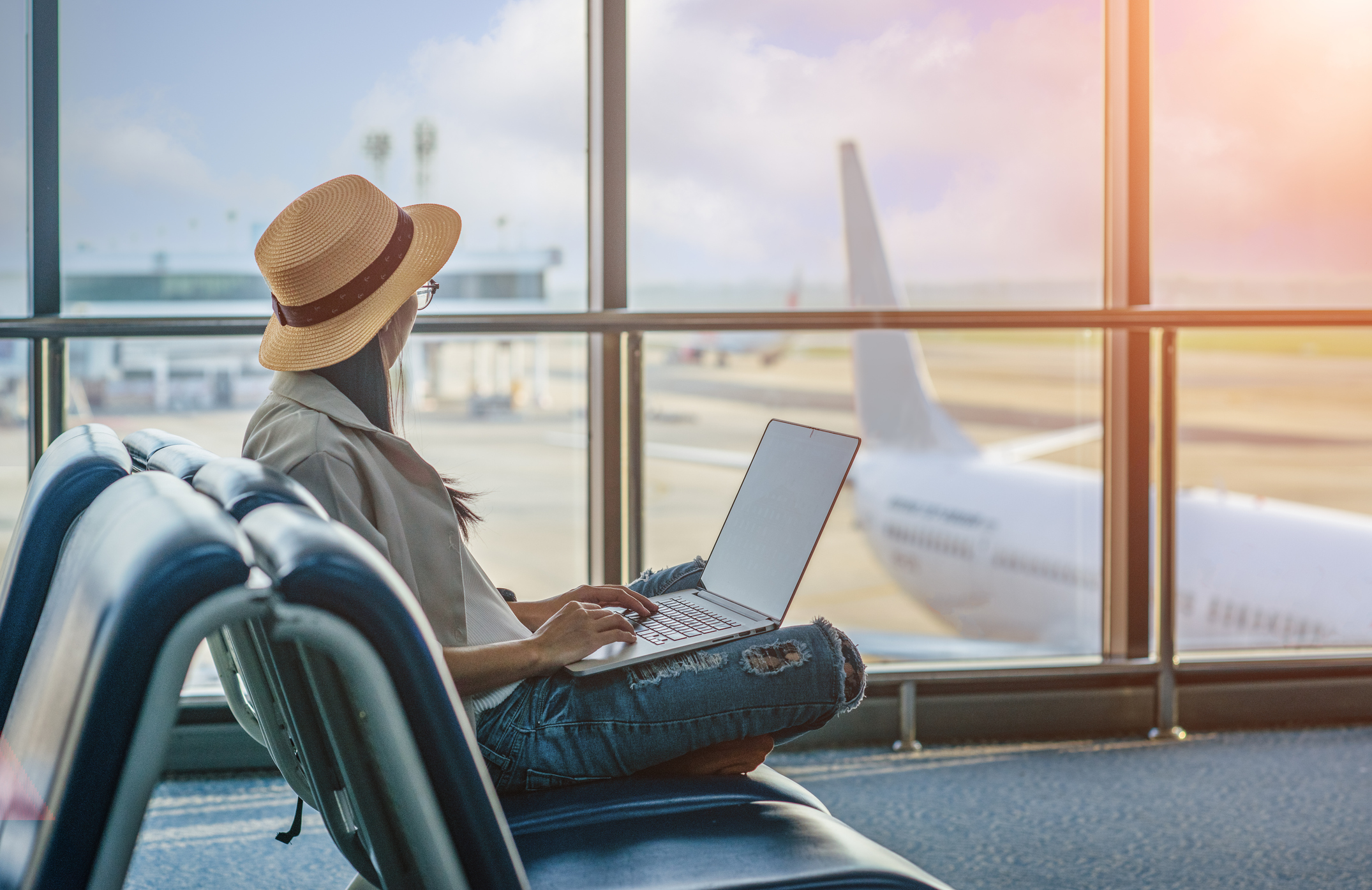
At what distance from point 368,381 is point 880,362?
396cm

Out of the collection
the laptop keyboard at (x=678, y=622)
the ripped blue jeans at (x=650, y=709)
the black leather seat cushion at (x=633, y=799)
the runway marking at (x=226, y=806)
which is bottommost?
the runway marking at (x=226, y=806)

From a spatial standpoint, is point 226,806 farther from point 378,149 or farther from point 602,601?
point 378,149

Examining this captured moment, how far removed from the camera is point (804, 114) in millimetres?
4168

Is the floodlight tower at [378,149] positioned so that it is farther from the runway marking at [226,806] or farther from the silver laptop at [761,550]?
the silver laptop at [761,550]

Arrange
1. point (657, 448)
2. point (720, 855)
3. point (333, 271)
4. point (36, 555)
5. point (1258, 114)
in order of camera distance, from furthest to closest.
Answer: point (1258, 114) < point (657, 448) < point (333, 271) < point (36, 555) < point (720, 855)

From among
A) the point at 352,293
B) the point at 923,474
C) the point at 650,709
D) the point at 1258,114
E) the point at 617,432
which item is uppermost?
the point at 1258,114

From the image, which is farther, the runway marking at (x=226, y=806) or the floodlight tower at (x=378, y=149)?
the floodlight tower at (x=378, y=149)

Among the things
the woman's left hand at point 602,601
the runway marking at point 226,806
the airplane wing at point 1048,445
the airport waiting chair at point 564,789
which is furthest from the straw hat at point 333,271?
the airplane wing at point 1048,445

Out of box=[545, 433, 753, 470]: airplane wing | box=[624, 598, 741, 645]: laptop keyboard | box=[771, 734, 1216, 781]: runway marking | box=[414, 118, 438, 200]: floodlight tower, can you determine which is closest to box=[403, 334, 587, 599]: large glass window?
box=[545, 433, 753, 470]: airplane wing

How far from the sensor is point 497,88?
2.98 m

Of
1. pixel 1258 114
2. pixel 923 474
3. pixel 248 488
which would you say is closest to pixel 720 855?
pixel 248 488

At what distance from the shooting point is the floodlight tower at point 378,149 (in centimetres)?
305

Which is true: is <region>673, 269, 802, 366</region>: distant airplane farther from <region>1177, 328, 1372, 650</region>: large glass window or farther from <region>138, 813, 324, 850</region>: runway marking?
<region>138, 813, 324, 850</region>: runway marking

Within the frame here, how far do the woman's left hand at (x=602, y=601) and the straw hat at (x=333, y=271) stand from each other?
0.44 m
